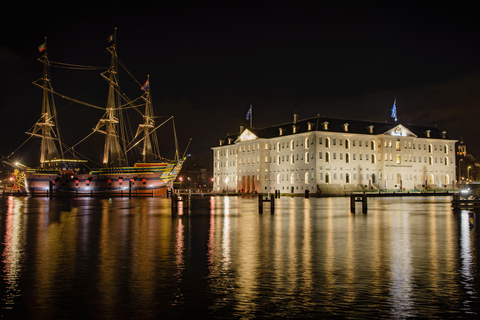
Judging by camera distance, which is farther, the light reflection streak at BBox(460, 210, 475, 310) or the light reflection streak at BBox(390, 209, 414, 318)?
the light reflection streak at BBox(460, 210, 475, 310)

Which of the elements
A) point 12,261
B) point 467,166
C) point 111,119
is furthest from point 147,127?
point 467,166

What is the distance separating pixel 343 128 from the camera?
105 meters

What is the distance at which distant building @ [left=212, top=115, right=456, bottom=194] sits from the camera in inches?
3962

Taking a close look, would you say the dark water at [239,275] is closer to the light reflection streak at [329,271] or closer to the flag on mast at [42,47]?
the light reflection streak at [329,271]

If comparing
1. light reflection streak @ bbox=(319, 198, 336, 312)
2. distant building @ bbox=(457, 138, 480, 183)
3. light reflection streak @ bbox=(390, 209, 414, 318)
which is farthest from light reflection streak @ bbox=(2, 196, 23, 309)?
distant building @ bbox=(457, 138, 480, 183)

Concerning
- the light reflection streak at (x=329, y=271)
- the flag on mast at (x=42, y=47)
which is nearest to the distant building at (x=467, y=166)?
the flag on mast at (x=42, y=47)

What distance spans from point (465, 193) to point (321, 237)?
41022 millimetres

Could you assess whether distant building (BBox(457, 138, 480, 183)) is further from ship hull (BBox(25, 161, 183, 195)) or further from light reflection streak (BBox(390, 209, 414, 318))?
light reflection streak (BBox(390, 209, 414, 318))

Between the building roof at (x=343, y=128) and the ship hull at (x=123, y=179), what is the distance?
2493 cm

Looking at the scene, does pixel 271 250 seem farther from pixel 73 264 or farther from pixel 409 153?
pixel 409 153

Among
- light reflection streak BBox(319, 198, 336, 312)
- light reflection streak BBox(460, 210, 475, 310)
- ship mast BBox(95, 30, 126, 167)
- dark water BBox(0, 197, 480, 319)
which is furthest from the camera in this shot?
ship mast BBox(95, 30, 126, 167)

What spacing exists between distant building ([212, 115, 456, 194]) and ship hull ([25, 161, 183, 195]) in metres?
21.1

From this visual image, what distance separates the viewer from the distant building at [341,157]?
3962 inches

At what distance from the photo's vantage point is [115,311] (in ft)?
29.5
